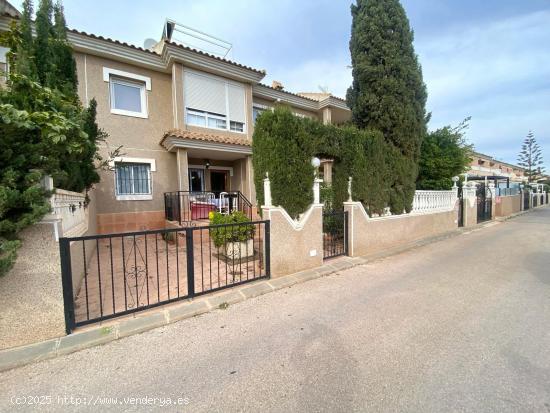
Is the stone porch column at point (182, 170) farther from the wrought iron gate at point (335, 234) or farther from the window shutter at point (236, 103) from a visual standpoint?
the wrought iron gate at point (335, 234)

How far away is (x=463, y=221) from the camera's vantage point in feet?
36.0

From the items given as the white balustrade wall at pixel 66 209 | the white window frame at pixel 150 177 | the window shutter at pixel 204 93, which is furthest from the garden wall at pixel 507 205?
the white balustrade wall at pixel 66 209

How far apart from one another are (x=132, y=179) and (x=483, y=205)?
664 inches

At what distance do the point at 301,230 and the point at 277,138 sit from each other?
1958 mm

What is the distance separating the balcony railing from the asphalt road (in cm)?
528

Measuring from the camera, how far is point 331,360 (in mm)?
2396

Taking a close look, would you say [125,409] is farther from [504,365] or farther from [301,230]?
[301,230]

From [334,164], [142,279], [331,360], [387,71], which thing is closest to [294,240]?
[331,360]

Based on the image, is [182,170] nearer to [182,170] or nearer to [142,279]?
[182,170]

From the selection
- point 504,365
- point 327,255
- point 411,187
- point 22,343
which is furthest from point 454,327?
point 411,187

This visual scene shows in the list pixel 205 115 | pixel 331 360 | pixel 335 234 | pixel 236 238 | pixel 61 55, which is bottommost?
pixel 331 360

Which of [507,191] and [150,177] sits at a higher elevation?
[150,177]

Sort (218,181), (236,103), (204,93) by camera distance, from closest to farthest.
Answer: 1. (204,93)
2. (236,103)
3. (218,181)

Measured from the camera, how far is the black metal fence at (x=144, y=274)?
3039 millimetres
